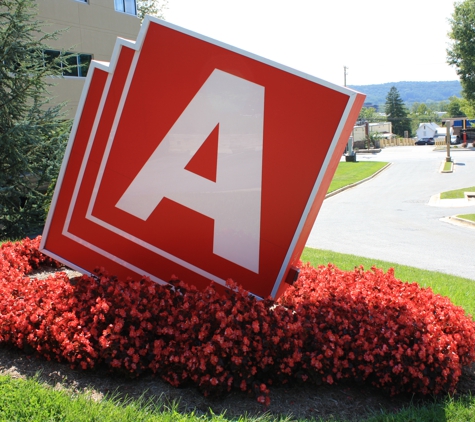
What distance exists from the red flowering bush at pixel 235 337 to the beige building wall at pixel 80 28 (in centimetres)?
2113

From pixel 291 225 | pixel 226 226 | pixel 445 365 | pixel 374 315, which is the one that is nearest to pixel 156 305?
pixel 226 226

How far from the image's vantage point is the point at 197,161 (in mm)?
5504

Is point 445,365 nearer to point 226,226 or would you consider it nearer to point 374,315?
point 374,315

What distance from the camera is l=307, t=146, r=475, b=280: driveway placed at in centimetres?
1323

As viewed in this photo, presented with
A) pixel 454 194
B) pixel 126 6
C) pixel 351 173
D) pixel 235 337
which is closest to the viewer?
pixel 235 337

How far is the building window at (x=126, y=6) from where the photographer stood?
29406mm

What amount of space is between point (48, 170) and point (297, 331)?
11351 mm

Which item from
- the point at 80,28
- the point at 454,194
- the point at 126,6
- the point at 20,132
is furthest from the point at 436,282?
the point at 126,6

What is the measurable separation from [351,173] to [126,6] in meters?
19.0

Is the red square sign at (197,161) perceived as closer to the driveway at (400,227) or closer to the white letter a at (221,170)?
the white letter a at (221,170)

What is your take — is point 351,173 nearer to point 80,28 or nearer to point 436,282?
point 80,28

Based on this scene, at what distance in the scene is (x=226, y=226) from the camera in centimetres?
554

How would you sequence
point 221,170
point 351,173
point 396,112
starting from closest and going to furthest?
point 221,170, point 351,173, point 396,112

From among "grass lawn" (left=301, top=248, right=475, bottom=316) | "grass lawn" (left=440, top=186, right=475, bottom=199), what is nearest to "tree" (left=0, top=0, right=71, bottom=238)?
"grass lawn" (left=301, top=248, right=475, bottom=316)
